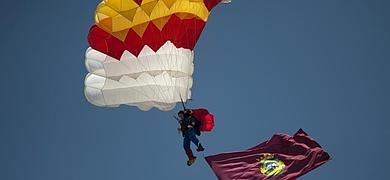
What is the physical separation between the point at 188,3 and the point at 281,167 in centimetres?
548

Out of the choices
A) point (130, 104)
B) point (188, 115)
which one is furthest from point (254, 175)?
point (130, 104)

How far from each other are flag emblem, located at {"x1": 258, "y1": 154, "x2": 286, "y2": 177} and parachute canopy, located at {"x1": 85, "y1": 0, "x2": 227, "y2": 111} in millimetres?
3458

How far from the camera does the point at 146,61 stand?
98.8 ft

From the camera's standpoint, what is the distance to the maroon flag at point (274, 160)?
28.3 m

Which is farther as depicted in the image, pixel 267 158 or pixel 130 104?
pixel 130 104

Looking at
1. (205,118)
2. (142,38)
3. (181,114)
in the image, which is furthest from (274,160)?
(142,38)

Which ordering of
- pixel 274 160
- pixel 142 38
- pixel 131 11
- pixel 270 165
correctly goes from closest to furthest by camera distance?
pixel 270 165
pixel 274 160
pixel 131 11
pixel 142 38

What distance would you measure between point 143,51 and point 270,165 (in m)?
5.09

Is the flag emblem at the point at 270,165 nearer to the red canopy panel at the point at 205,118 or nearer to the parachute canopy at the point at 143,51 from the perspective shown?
the red canopy panel at the point at 205,118

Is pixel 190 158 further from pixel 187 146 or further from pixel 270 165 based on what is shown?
pixel 270 165

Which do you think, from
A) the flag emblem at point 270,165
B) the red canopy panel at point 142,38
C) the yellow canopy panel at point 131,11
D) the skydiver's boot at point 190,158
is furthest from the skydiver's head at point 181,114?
the yellow canopy panel at point 131,11

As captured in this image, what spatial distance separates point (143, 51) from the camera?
30.2 m

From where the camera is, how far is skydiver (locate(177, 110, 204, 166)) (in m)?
28.8

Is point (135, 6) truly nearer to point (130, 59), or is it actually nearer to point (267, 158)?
point (130, 59)
